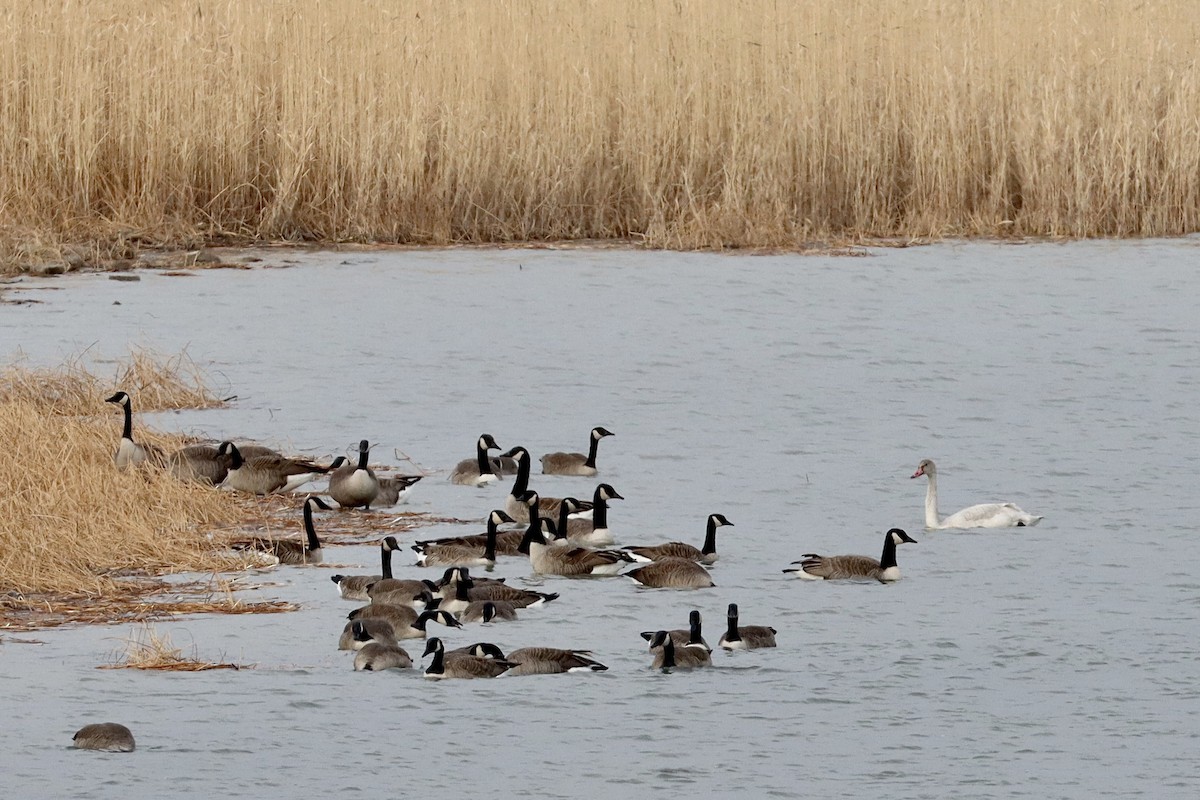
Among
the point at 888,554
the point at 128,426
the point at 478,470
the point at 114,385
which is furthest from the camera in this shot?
the point at 114,385

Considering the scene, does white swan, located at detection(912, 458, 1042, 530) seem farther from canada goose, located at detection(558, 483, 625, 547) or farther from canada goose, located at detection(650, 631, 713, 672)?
canada goose, located at detection(650, 631, 713, 672)

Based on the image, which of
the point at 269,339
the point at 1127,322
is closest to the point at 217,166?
the point at 269,339

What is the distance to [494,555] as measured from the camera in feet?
31.9

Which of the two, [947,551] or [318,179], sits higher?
[318,179]

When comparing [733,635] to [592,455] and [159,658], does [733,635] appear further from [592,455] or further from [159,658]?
[592,455]

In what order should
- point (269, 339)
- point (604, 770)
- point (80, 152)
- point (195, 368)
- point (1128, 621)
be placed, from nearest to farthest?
point (604, 770) → point (1128, 621) → point (195, 368) → point (269, 339) → point (80, 152)

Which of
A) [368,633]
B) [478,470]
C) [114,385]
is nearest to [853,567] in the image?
[368,633]

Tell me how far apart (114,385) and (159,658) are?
17.5 ft

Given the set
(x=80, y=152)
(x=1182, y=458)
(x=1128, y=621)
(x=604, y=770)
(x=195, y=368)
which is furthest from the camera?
(x=80, y=152)

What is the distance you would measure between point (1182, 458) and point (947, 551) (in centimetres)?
238

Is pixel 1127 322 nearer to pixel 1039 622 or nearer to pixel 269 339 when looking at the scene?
pixel 269 339

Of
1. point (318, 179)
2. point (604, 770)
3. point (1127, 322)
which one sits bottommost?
point (604, 770)

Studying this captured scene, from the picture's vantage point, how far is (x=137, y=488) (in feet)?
32.3

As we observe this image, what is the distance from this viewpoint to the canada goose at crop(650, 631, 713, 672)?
7.83m
